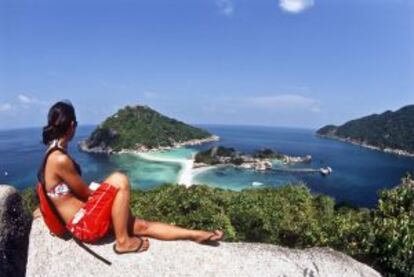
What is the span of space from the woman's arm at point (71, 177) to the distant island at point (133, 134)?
516 ft

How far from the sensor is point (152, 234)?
721 cm

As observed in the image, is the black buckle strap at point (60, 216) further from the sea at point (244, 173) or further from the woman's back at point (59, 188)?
the sea at point (244, 173)

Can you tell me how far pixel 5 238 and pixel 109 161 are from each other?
141 meters

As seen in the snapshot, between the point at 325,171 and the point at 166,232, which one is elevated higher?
the point at 166,232

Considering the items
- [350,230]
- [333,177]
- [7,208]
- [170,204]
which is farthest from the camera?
[333,177]

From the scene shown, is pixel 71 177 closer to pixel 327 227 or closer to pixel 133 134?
pixel 327 227

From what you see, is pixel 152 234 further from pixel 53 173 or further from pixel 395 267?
pixel 395 267

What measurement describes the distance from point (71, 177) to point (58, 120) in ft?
2.52

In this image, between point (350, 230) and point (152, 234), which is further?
point (350, 230)

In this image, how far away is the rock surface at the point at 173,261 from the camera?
6668 mm

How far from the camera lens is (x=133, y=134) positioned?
177m

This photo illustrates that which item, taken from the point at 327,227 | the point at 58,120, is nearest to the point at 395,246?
the point at 327,227

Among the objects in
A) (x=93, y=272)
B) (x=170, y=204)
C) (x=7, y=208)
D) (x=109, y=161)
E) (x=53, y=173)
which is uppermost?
(x=53, y=173)

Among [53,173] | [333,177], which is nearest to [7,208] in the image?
[53,173]
